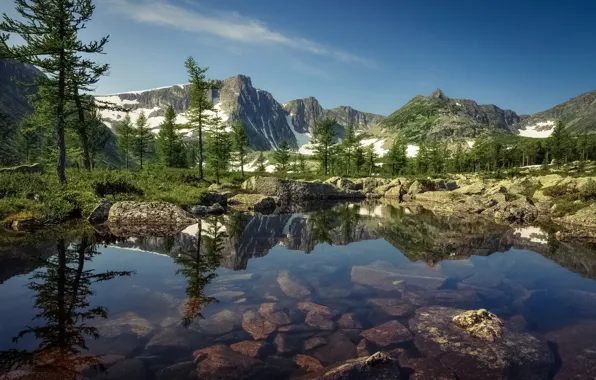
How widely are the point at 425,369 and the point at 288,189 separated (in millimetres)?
36208

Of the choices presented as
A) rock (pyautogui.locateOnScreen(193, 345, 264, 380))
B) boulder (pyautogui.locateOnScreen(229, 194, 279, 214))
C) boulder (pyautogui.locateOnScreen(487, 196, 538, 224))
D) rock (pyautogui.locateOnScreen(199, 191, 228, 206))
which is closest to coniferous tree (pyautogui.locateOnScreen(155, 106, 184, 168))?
rock (pyautogui.locateOnScreen(199, 191, 228, 206))

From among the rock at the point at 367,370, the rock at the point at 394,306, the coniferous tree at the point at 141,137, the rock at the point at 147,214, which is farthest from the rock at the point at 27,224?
the coniferous tree at the point at 141,137

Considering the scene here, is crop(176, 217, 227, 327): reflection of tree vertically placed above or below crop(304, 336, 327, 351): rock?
above

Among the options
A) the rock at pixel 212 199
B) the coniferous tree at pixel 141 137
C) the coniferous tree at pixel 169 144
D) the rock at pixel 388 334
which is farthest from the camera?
the coniferous tree at pixel 141 137

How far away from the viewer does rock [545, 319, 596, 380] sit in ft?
16.7

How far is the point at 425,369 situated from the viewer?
514 centimetres

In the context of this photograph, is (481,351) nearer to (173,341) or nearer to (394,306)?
(394,306)

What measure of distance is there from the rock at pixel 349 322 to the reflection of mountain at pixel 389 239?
4548mm

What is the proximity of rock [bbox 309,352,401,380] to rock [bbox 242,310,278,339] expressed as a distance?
1667 millimetres

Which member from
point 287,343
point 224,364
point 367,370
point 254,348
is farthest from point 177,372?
point 367,370

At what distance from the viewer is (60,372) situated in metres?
4.78

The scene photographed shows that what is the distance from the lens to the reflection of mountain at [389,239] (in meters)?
12.6

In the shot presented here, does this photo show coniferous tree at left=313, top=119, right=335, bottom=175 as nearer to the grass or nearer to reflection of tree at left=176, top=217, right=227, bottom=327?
the grass

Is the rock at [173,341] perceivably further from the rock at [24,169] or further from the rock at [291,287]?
the rock at [24,169]
